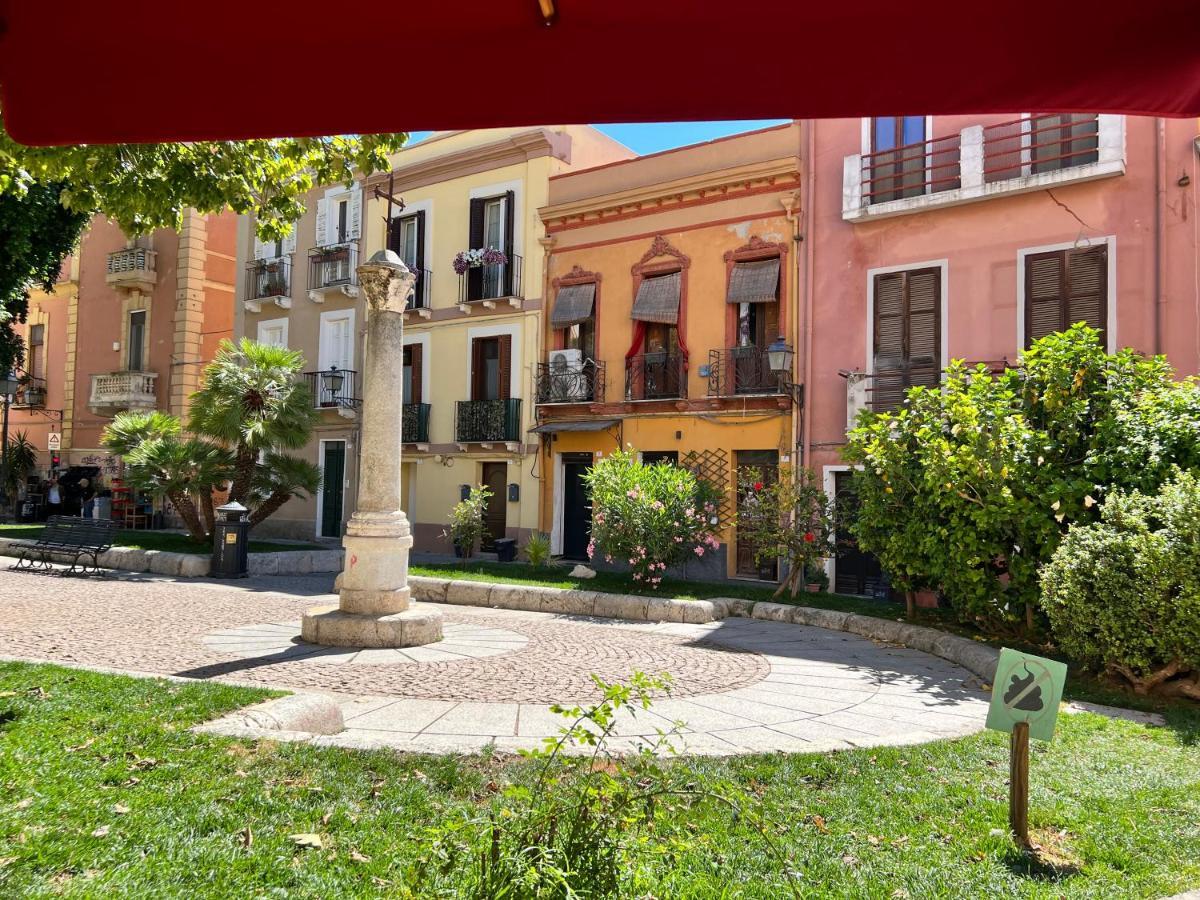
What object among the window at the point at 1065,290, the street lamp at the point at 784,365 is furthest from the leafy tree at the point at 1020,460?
the street lamp at the point at 784,365

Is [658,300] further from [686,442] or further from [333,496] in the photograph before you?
[333,496]

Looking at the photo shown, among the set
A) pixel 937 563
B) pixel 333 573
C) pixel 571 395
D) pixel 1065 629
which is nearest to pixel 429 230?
pixel 571 395

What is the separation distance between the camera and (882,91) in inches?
78.8

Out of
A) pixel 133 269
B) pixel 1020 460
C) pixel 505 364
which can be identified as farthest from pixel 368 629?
pixel 133 269

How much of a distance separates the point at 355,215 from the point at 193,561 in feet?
40.0

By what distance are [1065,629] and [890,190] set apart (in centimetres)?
1044

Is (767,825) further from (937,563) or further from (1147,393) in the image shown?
(1147,393)

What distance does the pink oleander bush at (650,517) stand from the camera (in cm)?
1264

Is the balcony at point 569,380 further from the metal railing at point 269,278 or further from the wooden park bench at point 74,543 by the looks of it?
the metal railing at point 269,278

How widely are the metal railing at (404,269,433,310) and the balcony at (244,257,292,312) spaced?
15.8 ft

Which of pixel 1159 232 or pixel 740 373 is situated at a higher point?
pixel 1159 232

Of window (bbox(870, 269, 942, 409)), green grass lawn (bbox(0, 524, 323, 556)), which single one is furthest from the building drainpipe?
green grass lawn (bbox(0, 524, 323, 556))

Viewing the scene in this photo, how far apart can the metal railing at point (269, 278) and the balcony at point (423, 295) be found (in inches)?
199

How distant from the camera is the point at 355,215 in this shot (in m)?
23.6
